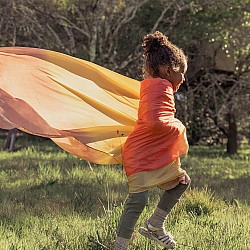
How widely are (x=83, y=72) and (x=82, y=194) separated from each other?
220cm

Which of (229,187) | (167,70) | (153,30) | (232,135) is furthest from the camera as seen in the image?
(232,135)

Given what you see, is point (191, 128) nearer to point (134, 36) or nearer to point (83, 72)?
point (134, 36)

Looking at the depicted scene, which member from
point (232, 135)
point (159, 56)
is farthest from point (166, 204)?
point (232, 135)

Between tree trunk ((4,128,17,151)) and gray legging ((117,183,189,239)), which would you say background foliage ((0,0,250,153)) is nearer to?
tree trunk ((4,128,17,151))

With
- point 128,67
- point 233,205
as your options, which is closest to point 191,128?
point 128,67

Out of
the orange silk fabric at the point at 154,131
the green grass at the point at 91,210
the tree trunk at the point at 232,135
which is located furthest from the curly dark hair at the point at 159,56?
the tree trunk at the point at 232,135

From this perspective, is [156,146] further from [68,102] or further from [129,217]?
[68,102]

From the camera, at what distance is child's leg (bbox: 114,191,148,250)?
155 inches

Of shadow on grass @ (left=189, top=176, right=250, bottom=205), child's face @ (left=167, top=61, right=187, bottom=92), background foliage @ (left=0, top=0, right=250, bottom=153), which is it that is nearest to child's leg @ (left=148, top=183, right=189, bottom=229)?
child's face @ (left=167, top=61, right=187, bottom=92)

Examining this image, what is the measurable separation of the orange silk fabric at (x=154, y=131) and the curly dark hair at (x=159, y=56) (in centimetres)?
16

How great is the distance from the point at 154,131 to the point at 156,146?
0.12 meters

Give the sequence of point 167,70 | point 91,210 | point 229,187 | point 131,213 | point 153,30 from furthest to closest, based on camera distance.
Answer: point 153,30 < point 229,187 < point 91,210 < point 167,70 < point 131,213

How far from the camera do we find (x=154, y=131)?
4.00 meters

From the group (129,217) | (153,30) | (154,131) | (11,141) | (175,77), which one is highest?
(153,30)
